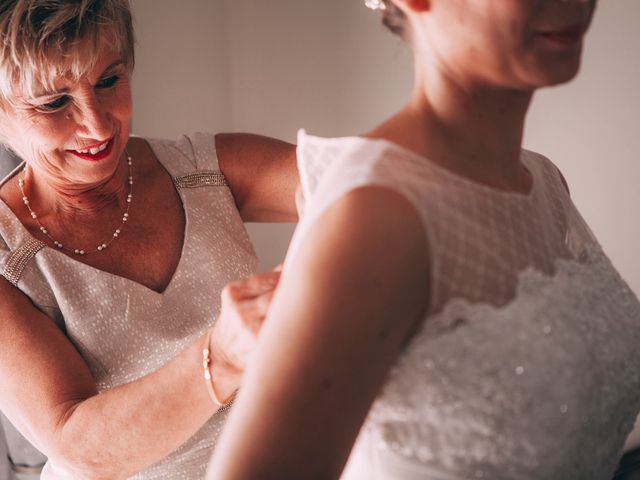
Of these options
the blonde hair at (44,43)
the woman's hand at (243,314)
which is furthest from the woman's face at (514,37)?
the blonde hair at (44,43)

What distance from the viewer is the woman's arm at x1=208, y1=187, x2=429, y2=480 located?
0.51 metres

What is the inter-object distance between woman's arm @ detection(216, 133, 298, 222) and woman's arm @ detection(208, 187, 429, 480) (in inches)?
28.3

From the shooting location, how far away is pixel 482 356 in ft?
1.91

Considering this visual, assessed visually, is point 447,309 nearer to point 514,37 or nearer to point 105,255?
point 514,37

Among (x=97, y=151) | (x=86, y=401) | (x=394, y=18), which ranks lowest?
(x=86, y=401)

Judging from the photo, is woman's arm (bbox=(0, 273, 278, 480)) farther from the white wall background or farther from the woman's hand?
the white wall background

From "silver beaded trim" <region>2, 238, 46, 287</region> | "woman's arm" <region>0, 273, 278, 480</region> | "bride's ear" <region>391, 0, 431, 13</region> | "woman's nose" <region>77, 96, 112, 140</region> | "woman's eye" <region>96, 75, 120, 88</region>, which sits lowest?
"woman's arm" <region>0, 273, 278, 480</region>

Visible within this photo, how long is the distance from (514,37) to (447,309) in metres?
0.22

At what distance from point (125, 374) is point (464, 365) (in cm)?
74

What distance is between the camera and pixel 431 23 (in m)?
0.61

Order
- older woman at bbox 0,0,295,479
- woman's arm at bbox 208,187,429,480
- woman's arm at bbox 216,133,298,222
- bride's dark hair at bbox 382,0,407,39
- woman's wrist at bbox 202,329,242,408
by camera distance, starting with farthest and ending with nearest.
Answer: woman's arm at bbox 216,133,298,222
older woman at bbox 0,0,295,479
woman's wrist at bbox 202,329,242,408
bride's dark hair at bbox 382,0,407,39
woman's arm at bbox 208,187,429,480

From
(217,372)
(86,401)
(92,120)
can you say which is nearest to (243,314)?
(217,372)

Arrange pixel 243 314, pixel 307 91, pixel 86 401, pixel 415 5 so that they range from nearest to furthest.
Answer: pixel 415 5
pixel 243 314
pixel 86 401
pixel 307 91

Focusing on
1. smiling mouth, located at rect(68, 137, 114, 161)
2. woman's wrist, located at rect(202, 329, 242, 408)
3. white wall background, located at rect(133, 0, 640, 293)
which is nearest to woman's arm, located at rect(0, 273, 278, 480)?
woman's wrist, located at rect(202, 329, 242, 408)
